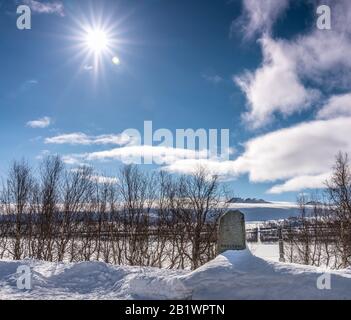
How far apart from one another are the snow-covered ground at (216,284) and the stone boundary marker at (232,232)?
540 mm

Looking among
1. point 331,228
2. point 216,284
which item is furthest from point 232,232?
point 331,228

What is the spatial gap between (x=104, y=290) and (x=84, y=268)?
71.7 inches

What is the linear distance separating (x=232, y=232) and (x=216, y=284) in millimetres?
1941

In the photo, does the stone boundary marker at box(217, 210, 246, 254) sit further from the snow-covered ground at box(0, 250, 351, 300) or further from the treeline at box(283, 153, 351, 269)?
the treeline at box(283, 153, 351, 269)

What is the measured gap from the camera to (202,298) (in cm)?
815

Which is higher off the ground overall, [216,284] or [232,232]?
[232,232]

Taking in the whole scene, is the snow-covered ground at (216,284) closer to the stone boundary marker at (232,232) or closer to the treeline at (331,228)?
the stone boundary marker at (232,232)

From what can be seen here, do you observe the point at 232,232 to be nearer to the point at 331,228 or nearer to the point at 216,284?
the point at 216,284

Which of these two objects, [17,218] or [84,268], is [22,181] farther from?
[84,268]

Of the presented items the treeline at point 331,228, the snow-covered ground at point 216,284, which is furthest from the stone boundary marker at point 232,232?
the treeline at point 331,228

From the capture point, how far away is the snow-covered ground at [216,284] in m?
7.85

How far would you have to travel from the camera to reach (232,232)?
997 centimetres

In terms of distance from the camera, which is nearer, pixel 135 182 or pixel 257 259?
pixel 257 259

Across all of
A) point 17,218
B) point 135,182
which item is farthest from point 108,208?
point 17,218
